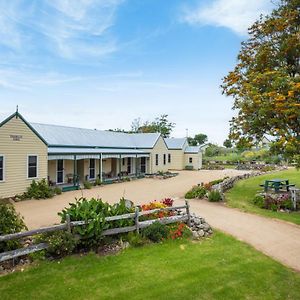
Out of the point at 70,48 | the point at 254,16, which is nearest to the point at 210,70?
the point at 254,16

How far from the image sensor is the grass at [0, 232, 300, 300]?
22.4 ft

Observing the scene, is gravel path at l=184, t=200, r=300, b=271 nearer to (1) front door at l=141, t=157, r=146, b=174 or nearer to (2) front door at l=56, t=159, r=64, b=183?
(2) front door at l=56, t=159, r=64, b=183

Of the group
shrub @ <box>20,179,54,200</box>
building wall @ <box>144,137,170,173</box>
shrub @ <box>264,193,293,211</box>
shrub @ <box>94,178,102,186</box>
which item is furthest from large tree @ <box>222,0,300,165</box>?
building wall @ <box>144,137,170,173</box>

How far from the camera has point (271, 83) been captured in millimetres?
16672

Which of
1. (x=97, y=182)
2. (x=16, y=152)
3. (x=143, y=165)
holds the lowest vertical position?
(x=97, y=182)

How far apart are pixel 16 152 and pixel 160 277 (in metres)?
13.7

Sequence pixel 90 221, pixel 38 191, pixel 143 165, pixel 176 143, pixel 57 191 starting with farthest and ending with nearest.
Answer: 1. pixel 176 143
2. pixel 143 165
3. pixel 57 191
4. pixel 38 191
5. pixel 90 221

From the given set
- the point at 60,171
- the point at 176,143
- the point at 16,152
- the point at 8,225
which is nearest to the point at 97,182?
the point at 60,171

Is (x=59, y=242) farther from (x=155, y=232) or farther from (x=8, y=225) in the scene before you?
(x=155, y=232)

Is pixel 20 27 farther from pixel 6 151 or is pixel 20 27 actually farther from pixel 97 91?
pixel 97 91

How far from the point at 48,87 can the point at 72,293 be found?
817 inches

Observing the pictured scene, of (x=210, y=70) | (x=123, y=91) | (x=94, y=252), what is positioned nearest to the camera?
(x=94, y=252)

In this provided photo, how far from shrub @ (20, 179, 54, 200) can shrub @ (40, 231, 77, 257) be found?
10.5 meters

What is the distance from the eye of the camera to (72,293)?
266 inches
